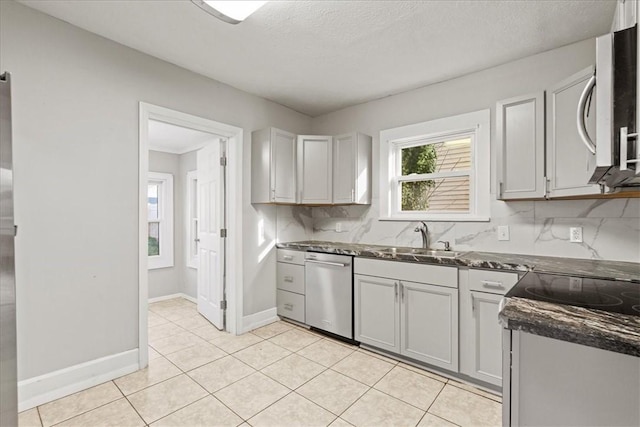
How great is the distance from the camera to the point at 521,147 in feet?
7.45

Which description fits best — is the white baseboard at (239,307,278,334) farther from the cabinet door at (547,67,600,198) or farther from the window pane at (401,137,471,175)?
the cabinet door at (547,67,600,198)

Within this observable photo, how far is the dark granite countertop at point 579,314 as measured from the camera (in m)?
0.79

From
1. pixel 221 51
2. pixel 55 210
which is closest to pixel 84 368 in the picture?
pixel 55 210

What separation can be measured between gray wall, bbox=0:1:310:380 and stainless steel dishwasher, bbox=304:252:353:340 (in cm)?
159

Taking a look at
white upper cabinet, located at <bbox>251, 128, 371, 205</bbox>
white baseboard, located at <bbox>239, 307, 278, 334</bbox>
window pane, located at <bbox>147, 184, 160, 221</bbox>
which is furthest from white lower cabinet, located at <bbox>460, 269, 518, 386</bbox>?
window pane, located at <bbox>147, 184, 160, 221</bbox>

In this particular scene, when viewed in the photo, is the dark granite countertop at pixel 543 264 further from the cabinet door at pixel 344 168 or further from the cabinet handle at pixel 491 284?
the cabinet door at pixel 344 168

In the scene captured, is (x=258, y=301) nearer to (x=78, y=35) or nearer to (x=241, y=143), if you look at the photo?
(x=241, y=143)

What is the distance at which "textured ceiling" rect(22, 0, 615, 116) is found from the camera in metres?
1.96

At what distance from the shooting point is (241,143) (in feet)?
→ 10.7

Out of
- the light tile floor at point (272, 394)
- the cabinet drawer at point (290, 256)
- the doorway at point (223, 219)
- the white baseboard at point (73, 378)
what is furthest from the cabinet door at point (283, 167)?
the white baseboard at point (73, 378)

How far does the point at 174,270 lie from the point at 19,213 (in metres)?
3.06

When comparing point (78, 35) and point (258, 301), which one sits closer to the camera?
point (78, 35)

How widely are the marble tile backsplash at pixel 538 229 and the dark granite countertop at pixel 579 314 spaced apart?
3.38 feet

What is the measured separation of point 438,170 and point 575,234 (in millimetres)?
1262
